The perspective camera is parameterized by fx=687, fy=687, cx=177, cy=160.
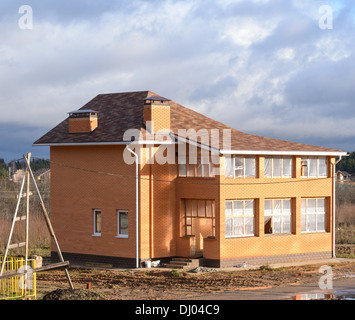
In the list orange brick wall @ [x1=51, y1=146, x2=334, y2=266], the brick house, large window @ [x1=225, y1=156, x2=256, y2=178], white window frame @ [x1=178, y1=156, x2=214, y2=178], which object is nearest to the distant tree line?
the brick house

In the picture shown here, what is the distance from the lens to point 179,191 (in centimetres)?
3100

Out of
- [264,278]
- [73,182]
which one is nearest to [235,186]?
[264,278]

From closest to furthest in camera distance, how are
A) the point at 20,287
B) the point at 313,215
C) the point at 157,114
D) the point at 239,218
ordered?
1. the point at 20,287
2. the point at 239,218
3. the point at 157,114
4. the point at 313,215

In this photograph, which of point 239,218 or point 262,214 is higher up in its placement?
point 262,214

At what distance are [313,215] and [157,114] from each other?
9005 millimetres

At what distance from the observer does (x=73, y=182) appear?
106 feet

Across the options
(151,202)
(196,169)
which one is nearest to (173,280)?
(151,202)

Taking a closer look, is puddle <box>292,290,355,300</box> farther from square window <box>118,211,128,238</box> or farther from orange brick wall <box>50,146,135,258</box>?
square window <box>118,211,128,238</box>

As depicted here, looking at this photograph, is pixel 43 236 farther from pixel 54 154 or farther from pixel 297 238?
pixel 297 238

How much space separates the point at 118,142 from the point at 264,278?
8.68 meters

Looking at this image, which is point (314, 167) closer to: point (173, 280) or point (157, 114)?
point (157, 114)

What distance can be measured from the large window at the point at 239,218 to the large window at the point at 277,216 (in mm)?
948

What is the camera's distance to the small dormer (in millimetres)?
32406
